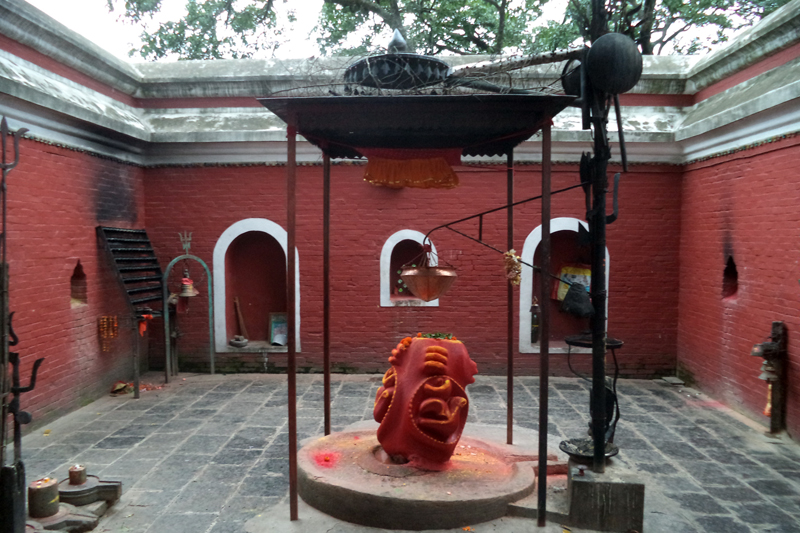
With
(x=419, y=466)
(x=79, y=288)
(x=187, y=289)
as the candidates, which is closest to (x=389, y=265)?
(x=187, y=289)

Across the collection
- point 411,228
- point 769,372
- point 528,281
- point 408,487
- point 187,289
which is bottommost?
point 408,487

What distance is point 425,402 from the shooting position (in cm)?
425

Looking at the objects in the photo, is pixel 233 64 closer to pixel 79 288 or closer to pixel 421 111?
pixel 79 288

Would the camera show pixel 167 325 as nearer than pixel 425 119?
No

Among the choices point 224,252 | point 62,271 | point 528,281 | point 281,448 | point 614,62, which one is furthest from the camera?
point 224,252

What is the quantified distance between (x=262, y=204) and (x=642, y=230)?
19.0ft

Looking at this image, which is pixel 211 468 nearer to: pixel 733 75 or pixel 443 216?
pixel 443 216

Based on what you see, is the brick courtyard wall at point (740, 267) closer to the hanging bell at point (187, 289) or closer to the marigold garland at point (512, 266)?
the marigold garland at point (512, 266)

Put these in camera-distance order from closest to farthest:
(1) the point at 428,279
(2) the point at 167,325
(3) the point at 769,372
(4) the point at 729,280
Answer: (1) the point at 428,279 < (3) the point at 769,372 < (4) the point at 729,280 < (2) the point at 167,325

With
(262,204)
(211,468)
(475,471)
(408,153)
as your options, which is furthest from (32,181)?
(475,471)

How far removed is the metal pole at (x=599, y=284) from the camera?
13.0ft

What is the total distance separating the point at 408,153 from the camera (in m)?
5.00

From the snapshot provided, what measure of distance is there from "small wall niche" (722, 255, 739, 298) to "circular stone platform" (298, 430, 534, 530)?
426 centimetres

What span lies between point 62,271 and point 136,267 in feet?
3.93
